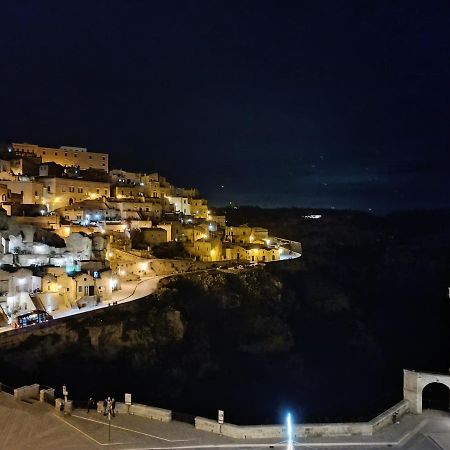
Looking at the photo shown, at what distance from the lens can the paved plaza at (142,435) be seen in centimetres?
1335

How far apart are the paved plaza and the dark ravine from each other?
11047mm

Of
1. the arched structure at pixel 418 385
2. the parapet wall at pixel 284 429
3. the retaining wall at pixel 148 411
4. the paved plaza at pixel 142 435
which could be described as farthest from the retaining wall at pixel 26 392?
the arched structure at pixel 418 385

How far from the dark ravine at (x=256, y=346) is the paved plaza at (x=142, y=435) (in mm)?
11047

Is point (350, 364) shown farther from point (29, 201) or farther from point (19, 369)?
point (29, 201)

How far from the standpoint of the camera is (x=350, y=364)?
131 feet

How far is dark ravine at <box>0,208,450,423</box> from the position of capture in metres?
27.7

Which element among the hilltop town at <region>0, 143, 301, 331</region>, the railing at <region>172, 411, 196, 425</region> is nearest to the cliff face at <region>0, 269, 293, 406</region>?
the hilltop town at <region>0, 143, 301, 331</region>

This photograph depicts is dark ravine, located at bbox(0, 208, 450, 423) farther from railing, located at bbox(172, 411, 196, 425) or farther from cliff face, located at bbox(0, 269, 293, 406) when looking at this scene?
railing, located at bbox(172, 411, 196, 425)

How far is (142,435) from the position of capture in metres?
14.0

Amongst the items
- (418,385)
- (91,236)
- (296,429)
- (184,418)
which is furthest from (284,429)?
(91,236)

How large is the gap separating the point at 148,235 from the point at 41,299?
Result: 2005 cm

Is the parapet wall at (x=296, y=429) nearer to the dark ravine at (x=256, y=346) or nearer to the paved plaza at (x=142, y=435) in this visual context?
the paved plaza at (x=142, y=435)

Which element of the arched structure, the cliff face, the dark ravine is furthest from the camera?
the dark ravine

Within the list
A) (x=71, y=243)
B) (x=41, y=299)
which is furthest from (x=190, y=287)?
(x=41, y=299)
